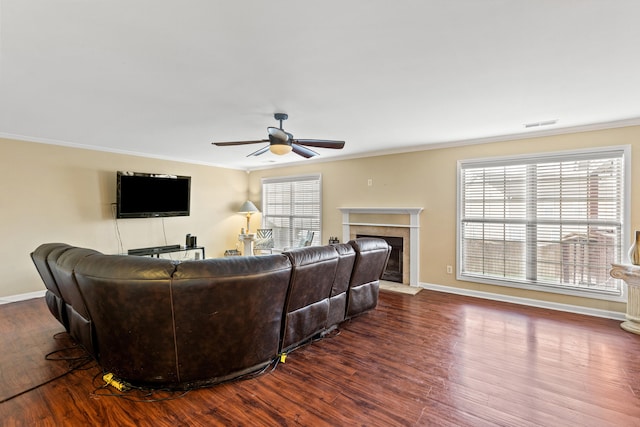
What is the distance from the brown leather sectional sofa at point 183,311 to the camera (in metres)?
1.94

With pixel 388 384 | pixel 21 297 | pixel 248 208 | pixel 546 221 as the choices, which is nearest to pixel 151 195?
pixel 248 208

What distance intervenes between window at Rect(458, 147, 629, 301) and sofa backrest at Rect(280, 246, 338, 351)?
2.79 meters

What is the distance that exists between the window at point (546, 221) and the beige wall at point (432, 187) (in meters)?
0.11

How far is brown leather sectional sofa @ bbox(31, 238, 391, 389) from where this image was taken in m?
1.94

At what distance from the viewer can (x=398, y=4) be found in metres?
1.57

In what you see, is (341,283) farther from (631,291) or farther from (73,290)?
(631,291)

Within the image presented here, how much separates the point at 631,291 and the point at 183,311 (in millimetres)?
4558

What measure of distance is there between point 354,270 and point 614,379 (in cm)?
223

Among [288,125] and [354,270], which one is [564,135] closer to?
[354,270]

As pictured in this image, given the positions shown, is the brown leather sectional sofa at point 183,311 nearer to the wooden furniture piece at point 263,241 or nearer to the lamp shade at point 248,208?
the wooden furniture piece at point 263,241

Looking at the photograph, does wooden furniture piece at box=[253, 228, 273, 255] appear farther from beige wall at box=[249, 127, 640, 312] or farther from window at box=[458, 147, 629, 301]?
window at box=[458, 147, 629, 301]

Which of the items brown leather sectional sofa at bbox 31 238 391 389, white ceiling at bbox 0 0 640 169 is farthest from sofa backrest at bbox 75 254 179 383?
white ceiling at bbox 0 0 640 169

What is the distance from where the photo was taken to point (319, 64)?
7.27 ft

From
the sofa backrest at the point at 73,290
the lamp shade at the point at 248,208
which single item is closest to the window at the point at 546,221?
the lamp shade at the point at 248,208
